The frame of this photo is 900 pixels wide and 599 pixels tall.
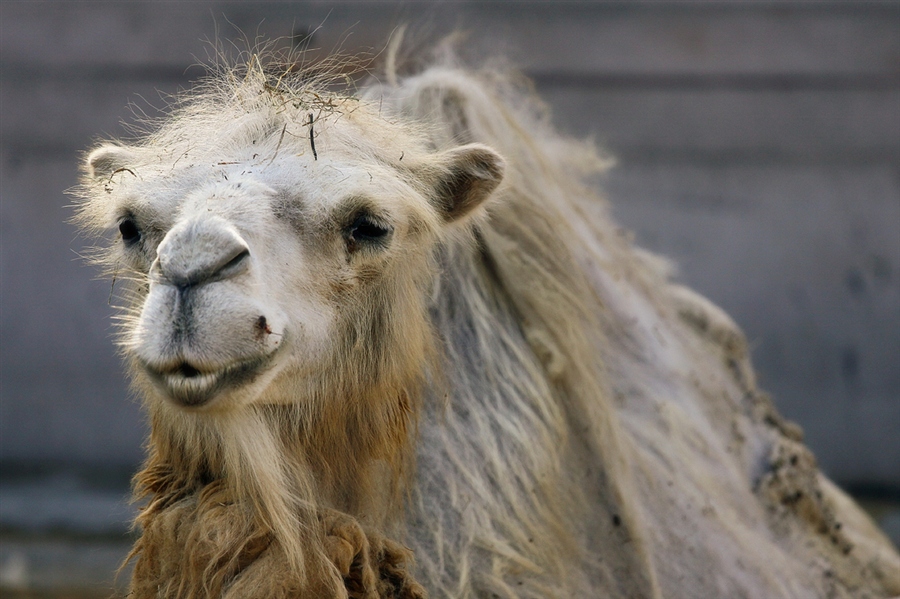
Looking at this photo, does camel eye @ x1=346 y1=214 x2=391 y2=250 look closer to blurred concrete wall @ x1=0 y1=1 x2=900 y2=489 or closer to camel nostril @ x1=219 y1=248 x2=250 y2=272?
camel nostril @ x1=219 y1=248 x2=250 y2=272

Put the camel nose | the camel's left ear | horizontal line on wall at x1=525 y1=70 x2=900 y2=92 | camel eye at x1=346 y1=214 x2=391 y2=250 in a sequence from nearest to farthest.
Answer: the camel nose < camel eye at x1=346 y1=214 x2=391 y2=250 < the camel's left ear < horizontal line on wall at x1=525 y1=70 x2=900 y2=92

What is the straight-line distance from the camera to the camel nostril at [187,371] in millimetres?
1854

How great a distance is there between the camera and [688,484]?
2863mm

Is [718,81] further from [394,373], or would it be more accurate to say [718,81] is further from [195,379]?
[195,379]

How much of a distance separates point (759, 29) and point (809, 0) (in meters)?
0.37

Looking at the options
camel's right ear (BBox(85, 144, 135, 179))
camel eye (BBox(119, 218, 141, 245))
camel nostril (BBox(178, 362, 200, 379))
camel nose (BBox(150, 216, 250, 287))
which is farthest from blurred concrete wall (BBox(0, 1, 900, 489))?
camel nostril (BBox(178, 362, 200, 379))

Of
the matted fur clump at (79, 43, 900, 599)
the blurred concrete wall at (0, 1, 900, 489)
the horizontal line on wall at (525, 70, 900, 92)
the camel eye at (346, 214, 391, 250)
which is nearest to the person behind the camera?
the matted fur clump at (79, 43, 900, 599)

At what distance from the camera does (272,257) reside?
1.99m

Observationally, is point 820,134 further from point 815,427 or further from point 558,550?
point 558,550

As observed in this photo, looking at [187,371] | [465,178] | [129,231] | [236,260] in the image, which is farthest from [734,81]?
[187,371]

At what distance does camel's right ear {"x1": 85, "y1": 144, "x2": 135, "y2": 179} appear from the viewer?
2.49m

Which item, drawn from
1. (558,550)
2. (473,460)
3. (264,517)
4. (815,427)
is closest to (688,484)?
(558,550)

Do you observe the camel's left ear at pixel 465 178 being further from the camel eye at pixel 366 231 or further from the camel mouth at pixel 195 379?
the camel mouth at pixel 195 379

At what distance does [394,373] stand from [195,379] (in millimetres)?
570
